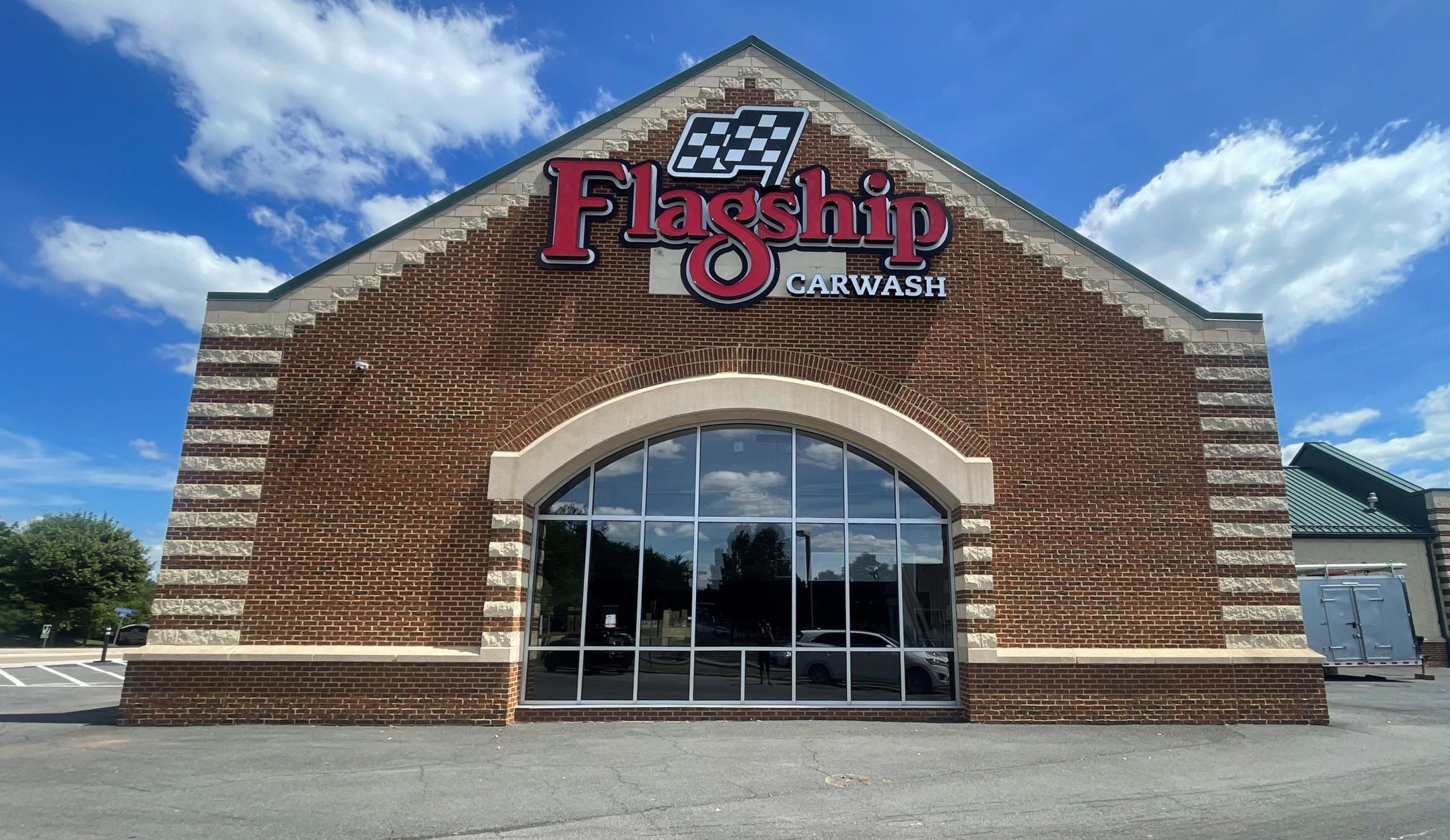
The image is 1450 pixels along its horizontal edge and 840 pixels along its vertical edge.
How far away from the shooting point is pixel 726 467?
1222cm

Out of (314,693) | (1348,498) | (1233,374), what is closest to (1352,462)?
(1348,498)

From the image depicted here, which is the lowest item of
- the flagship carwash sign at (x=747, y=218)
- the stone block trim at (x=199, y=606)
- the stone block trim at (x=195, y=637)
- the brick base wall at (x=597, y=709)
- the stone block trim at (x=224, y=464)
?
the brick base wall at (x=597, y=709)

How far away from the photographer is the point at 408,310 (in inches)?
480

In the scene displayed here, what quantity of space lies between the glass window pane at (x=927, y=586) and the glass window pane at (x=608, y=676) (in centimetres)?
397

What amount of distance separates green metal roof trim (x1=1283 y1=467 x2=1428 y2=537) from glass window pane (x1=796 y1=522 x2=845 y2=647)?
Answer: 1652 cm

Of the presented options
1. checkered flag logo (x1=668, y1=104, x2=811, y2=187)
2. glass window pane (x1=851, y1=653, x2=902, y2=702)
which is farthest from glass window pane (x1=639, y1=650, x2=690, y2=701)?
checkered flag logo (x1=668, y1=104, x2=811, y2=187)

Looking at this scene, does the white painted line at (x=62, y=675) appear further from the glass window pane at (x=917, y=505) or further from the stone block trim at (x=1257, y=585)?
the stone block trim at (x=1257, y=585)

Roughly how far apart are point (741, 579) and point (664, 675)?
1.70 metres

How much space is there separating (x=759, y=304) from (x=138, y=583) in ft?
147

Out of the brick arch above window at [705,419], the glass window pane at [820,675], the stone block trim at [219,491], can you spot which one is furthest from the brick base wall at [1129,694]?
the stone block trim at [219,491]

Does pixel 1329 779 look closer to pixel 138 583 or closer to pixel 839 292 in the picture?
pixel 839 292

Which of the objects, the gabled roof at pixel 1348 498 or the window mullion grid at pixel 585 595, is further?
the gabled roof at pixel 1348 498

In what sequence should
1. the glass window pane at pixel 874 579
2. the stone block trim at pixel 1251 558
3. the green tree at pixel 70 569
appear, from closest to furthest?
the stone block trim at pixel 1251 558 → the glass window pane at pixel 874 579 → the green tree at pixel 70 569

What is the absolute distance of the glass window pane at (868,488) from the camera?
12133 millimetres
